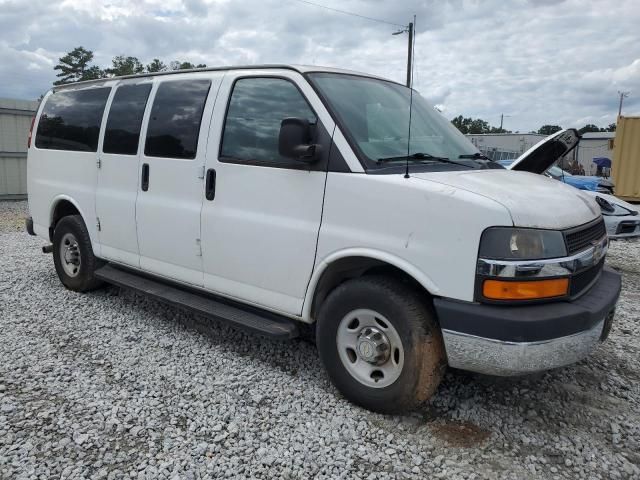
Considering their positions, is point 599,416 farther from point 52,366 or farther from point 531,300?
point 52,366

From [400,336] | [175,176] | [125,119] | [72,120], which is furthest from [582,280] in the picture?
[72,120]

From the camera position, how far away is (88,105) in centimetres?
531

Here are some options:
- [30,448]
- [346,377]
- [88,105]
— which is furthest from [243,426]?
[88,105]

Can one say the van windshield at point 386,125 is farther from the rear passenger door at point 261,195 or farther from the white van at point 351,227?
the rear passenger door at point 261,195

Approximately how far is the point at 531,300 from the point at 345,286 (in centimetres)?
108

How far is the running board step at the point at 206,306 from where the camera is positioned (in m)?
3.61

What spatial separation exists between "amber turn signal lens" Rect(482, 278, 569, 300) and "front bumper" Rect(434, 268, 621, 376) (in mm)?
62

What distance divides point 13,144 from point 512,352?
1479cm

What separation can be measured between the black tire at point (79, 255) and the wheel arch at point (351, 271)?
9.55ft

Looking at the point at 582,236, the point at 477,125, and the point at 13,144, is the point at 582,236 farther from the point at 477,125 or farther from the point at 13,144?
the point at 477,125

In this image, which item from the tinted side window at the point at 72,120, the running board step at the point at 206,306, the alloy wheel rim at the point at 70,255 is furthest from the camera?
the alloy wheel rim at the point at 70,255

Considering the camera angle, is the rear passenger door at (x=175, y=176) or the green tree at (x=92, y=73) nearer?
the rear passenger door at (x=175, y=176)


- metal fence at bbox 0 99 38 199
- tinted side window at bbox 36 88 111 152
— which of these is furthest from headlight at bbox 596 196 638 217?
metal fence at bbox 0 99 38 199

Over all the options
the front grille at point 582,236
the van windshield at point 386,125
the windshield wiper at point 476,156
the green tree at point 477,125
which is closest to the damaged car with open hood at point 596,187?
the windshield wiper at point 476,156
